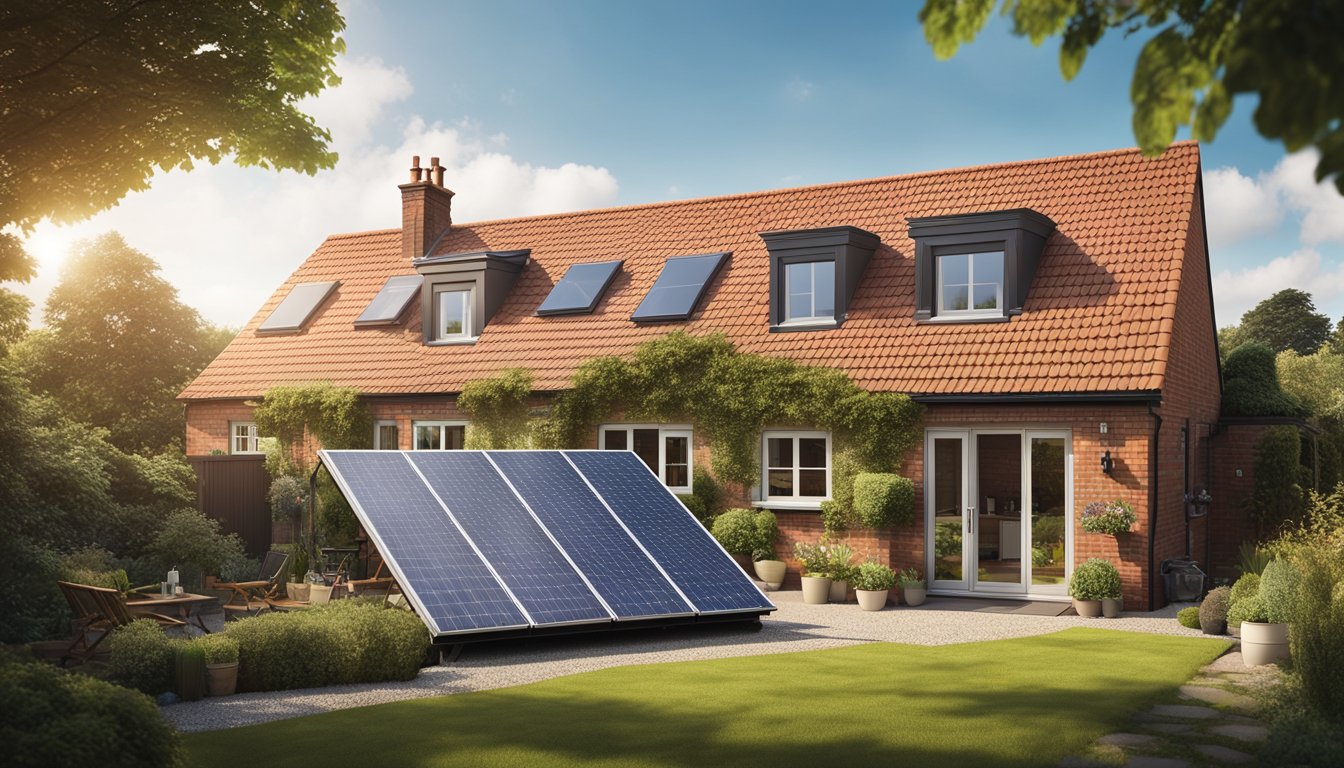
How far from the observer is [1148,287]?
1827cm

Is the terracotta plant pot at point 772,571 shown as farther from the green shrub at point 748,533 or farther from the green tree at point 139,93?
the green tree at point 139,93

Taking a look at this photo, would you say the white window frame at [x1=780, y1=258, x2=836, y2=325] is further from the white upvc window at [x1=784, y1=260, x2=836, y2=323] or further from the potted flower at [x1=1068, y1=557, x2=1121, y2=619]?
the potted flower at [x1=1068, y1=557, x2=1121, y2=619]

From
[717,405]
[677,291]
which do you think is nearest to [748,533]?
[717,405]

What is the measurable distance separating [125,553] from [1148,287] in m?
17.2

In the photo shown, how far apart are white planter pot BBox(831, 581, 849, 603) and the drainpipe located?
171 inches

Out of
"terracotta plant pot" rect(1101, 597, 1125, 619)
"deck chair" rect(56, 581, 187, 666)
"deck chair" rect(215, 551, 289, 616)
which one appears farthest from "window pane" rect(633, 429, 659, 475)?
"deck chair" rect(56, 581, 187, 666)

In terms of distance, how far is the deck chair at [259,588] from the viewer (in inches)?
617

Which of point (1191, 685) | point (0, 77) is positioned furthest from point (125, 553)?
point (1191, 685)

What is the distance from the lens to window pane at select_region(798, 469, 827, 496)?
64.2 ft

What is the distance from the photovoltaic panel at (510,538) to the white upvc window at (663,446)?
5.32 metres

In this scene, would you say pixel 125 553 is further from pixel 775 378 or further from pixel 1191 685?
pixel 1191 685

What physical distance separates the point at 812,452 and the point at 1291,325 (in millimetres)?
53972

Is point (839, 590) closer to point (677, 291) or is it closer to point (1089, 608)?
point (1089, 608)

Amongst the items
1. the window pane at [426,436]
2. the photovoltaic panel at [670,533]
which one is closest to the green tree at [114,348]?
the window pane at [426,436]
